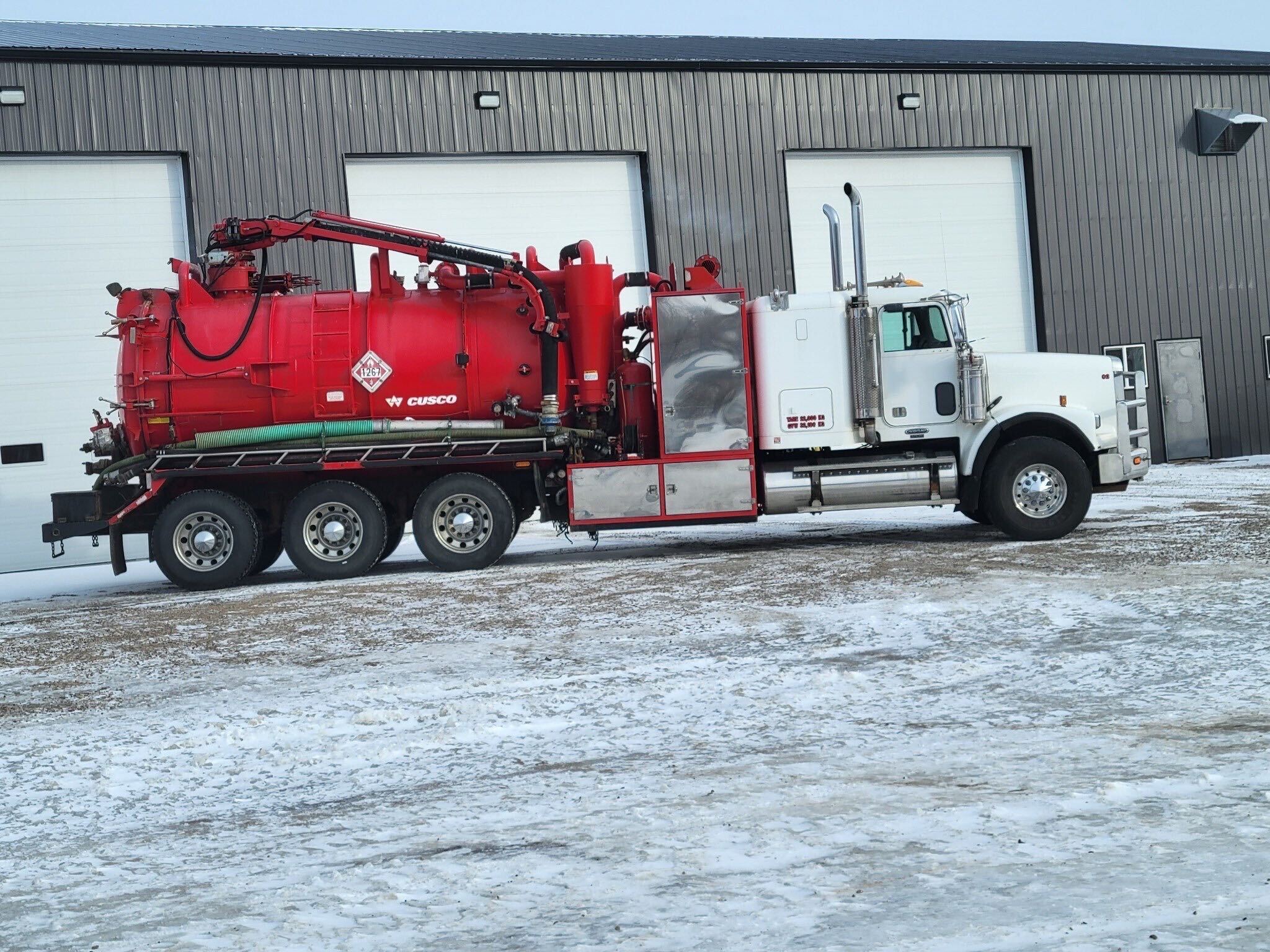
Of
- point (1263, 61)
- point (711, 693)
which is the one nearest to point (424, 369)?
point (711, 693)

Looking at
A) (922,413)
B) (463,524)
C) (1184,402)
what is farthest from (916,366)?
(1184,402)

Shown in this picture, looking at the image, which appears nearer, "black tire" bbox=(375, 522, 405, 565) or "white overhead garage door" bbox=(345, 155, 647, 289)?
"black tire" bbox=(375, 522, 405, 565)

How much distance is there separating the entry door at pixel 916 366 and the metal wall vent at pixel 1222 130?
16.5 meters

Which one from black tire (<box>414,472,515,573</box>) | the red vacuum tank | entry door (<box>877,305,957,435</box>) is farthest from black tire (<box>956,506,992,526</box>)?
black tire (<box>414,472,515,573</box>)

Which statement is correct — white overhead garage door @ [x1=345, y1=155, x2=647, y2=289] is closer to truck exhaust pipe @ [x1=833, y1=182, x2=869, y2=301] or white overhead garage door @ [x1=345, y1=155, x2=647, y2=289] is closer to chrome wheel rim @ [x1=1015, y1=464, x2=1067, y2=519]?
truck exhaust pipe @ [x1=833, y1=182, x2=869, y2=301]

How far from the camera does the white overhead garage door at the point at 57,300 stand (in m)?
20.2

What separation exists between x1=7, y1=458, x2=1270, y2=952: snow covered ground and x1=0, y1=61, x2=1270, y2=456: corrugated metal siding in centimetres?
1159

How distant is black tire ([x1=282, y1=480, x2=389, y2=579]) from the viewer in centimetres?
1446

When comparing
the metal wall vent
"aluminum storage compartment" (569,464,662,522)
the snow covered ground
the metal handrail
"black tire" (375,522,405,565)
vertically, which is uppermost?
the metal wall vent

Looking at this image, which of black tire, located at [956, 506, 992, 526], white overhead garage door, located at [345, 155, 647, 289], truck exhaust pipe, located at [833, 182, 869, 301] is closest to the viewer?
truck exhaust pipe, located at [833, 182, 869, 301]

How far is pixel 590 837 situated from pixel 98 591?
1223 cm

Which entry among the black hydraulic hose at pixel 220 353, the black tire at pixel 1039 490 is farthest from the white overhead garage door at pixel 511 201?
the black tire at pixel 1039 490

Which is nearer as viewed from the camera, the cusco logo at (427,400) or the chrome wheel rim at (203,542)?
the chrome wheel rim at (203,542)

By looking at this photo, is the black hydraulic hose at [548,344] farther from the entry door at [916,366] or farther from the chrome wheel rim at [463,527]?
the entry door at [916,366]
